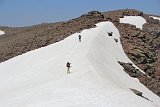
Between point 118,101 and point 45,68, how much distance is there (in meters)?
17.4

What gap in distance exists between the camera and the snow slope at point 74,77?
27156 mm

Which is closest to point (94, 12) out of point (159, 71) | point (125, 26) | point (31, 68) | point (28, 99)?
point (125, 26)

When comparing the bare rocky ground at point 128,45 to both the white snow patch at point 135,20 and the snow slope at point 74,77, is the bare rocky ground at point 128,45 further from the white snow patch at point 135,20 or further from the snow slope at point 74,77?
the white snow patch at point 135,20

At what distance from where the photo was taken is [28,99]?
96.5ft

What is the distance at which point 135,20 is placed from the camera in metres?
79.8

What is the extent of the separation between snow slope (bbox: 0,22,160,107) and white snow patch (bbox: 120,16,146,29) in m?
13.6

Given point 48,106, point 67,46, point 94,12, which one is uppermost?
point 94,12

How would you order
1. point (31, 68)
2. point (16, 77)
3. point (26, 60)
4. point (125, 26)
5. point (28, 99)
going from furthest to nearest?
point (125, 26) → point (26, 60) → point (31, 68) → point (16, 77) → point (28, 99)

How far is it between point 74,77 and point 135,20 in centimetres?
4821

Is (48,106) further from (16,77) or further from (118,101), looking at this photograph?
(16,77)

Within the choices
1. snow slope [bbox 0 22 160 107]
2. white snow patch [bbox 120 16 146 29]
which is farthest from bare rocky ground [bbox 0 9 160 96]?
white snow patch [bbox 120 16 146 29]

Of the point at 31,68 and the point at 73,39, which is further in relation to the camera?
the point at 73,39

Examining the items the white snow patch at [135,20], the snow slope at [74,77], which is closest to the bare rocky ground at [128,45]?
the snow slope at [74,77]

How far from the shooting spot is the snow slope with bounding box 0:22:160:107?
27156mm
